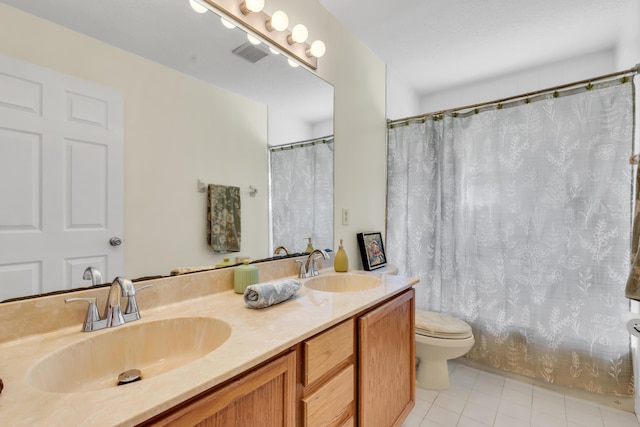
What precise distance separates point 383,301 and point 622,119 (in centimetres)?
175

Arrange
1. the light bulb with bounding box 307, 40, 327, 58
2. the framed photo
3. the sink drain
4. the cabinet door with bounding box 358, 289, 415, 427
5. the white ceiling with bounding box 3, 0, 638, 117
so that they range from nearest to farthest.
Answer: the sink drain < the white ceiling with bounding box 3, 0, 638, 117 < the cabinet door with bounding box 358, 289, 415, 427 < the light bulb with bounding box 307, 40, 327, 58 < the framed photo

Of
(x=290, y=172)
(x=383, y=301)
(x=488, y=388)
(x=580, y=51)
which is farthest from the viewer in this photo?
(x=580, y=51)

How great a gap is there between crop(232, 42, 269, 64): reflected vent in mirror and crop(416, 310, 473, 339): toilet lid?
71.9 inches

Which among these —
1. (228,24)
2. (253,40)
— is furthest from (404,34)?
(228,24)

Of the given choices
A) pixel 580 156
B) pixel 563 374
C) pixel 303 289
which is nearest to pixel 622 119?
pixel 580 156

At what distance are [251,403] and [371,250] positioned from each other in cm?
156

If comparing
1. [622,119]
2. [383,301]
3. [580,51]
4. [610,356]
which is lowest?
[610,356]

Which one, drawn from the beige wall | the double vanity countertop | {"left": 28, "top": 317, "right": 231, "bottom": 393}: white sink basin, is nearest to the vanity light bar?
the beige wall

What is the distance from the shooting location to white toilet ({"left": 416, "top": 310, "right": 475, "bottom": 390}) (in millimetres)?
1849

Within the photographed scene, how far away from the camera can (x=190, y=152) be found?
116cm

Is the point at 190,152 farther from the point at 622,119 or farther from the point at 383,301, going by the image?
the point at 622,119

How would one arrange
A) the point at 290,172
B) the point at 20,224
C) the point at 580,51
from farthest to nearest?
1. the point at 580,51
2. the point at 290,172
3. the point at 20,224

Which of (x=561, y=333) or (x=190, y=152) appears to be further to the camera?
(x=561, y=333)

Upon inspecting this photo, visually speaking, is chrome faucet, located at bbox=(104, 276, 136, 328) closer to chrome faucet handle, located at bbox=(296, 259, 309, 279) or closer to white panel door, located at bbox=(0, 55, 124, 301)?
white panel door, located at bbox=(0, 55, 124, 301)
